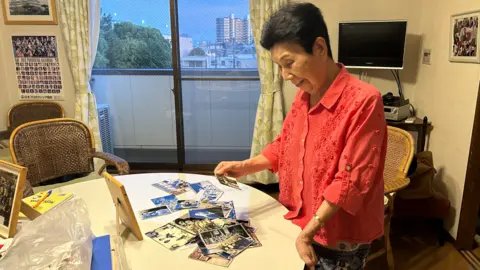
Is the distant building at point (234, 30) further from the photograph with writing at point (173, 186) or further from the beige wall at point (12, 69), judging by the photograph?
the photograph with writing at point (173, 186)

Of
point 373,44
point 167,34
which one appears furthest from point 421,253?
point 167,34

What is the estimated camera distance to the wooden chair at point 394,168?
6.68 ft

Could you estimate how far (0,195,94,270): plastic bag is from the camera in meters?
0.90

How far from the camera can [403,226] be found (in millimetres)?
2818

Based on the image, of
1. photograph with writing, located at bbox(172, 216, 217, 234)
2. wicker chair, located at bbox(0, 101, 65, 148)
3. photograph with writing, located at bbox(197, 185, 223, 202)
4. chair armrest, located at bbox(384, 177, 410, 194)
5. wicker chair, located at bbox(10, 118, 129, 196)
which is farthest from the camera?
wicker chair, located at bbox(0, 101, 65, 148)

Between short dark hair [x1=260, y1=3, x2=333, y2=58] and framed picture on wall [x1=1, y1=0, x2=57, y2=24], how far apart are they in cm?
313

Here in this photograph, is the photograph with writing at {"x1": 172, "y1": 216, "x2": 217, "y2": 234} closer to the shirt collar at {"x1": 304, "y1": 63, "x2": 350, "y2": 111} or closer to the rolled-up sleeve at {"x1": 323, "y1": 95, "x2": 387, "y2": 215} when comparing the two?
the rolled-up sleeve at {"x1": 323, "y1": 95, "x2": 387, "y2": 215}

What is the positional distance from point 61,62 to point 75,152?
150cm

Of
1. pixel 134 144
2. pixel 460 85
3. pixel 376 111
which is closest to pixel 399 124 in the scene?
pixel 460 85

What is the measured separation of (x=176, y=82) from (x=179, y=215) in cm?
244

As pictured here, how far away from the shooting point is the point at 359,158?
999 mm

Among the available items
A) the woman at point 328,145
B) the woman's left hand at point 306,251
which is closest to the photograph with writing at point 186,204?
the woman at point 328,145

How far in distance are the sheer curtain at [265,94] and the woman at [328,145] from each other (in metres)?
2.16

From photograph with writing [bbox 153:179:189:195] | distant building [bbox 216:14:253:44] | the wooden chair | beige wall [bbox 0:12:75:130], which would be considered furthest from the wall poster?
the wooden chair
